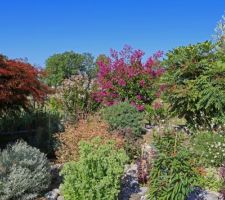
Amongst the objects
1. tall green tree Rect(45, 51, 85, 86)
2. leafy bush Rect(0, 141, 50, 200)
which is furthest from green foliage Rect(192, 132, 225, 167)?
tall green tree Rect(45, 51, 85, 86)

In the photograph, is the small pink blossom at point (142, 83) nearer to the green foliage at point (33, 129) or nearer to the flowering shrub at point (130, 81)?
the flowering shrub at point (130, 81)

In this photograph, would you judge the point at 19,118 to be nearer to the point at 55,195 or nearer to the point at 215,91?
the point at 55,195

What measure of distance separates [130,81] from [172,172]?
6.67 meters

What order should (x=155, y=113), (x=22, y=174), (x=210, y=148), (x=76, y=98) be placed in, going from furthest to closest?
1. (x=76, y=98)
2. (x=155, y=113)
3. (x=210, y=148)
4. (x=22, y=174)

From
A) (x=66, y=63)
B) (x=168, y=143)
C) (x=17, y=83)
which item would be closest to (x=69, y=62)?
(x=66, y=63)

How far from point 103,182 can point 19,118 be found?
4.95 m

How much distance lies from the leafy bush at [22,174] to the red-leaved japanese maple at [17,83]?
107 cm

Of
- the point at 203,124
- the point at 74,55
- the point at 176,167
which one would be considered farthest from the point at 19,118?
the point at 74,55

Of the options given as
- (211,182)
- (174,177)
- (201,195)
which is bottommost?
(201,195)

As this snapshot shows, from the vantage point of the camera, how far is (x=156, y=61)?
12109 millimetres

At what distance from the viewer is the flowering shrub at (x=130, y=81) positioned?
1169 cm

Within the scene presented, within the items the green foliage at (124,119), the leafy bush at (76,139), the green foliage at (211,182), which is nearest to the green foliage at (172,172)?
the green foliage at (211,182)

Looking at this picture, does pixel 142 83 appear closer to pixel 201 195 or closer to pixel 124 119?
pixel 124 119

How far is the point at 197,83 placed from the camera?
9.55m
